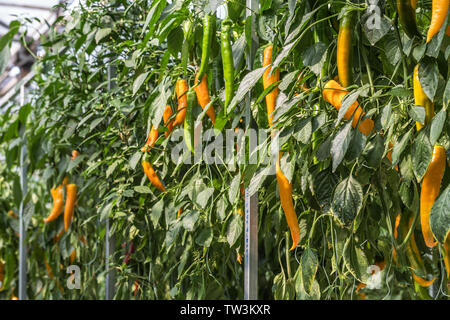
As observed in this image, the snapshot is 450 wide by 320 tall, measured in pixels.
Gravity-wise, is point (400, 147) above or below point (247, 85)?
below

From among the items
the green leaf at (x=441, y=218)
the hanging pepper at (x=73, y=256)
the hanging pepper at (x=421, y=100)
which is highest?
the hanging pepper at (x=421, y=100)

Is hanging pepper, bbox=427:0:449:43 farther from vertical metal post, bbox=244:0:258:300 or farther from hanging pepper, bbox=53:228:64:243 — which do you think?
hanging pepper, bbox=53:228:64:243

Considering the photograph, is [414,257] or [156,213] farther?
[156,213]

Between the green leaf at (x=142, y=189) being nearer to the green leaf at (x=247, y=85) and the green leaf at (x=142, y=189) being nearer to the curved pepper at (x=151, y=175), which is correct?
the curved pepper at (x=151, y=175)

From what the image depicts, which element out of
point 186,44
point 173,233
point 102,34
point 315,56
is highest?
point 102,34

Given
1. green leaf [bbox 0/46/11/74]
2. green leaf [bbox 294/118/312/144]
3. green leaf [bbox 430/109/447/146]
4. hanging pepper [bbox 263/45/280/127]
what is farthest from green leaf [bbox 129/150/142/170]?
green leaf [bbox 430/109/447/146]

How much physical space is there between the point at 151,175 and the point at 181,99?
0.20m

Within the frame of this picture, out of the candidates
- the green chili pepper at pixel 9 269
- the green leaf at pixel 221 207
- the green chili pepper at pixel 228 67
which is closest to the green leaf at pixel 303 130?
the green chili pepper at pixel 228 67

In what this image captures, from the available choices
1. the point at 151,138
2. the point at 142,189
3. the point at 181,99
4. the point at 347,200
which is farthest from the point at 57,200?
the point at 347,200

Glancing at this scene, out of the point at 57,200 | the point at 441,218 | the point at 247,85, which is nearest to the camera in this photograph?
the point at 441,218

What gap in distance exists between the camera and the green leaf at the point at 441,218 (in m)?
0.70

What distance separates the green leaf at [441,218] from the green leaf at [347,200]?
0.12m

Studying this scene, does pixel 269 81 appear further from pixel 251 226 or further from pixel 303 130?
pixel 251 226

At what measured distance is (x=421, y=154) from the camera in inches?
29.5
